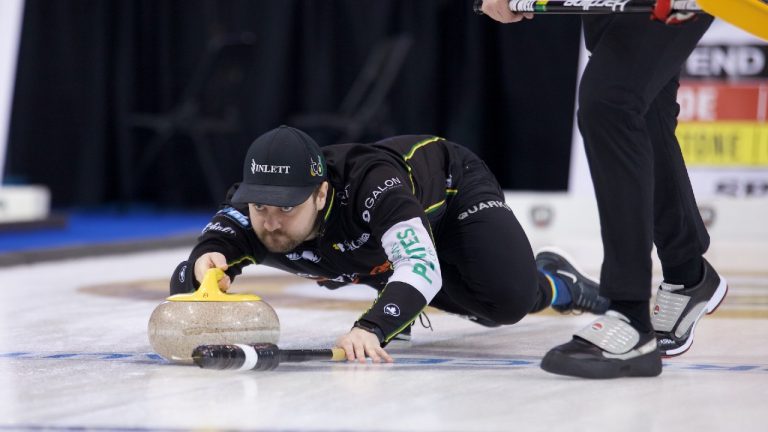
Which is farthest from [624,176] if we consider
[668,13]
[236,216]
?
[236,216]

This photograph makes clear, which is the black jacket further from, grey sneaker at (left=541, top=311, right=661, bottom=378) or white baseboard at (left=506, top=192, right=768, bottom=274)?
white baseboard at (left=506, top=192, right=768, bottom=274)

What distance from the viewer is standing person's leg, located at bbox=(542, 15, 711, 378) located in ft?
8.21

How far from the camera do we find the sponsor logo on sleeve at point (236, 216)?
2994 millimetres

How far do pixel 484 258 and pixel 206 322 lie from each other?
0.84 meters

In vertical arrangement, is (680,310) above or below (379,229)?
below

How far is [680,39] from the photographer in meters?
2.56

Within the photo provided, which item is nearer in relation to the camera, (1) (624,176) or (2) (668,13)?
(2) (668,13)

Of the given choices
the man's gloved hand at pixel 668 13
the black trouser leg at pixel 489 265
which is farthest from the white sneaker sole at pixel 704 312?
the man's gloved hand at pixel 668 13

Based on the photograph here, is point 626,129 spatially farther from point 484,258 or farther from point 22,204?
point 22,204

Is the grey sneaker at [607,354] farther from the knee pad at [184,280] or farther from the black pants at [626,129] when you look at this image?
the knee pad at [184,280]

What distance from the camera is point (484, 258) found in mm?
3160

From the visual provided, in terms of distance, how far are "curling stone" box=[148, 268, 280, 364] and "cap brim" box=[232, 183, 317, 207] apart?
0.18 metres

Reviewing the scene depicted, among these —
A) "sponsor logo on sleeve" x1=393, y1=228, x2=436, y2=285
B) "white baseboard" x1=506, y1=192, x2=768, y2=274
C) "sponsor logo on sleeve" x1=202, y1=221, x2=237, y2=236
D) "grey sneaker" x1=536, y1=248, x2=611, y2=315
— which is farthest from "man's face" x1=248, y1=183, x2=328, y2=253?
"white baseboard" x1=506, y1=192, x2=768, y2=274

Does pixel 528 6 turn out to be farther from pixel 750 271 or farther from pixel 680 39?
pixel 750 271
